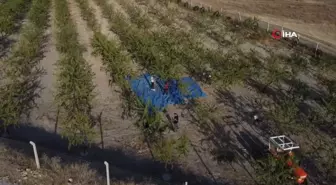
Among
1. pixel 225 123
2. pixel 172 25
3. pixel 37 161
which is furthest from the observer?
pixel 172 25

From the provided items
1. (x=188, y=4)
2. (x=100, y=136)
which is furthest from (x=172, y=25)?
(x=100, y=136)

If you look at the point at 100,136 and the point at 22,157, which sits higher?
the point at 22,157

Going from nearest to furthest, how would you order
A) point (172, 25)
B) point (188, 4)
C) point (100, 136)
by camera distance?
point (100, 136)
point (172, 25)
point (188, 4)

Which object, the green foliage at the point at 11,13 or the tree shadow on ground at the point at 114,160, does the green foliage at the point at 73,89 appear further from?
A: the green foliage at the point at 11,13

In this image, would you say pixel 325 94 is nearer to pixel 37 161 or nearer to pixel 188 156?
pixel 188 156

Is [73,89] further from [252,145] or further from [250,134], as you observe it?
[252,145]

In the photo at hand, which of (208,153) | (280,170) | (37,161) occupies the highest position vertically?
(37,161)

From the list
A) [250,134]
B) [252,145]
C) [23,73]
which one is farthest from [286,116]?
[23,73]

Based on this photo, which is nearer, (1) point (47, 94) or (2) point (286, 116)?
(2) point (286, 116)
